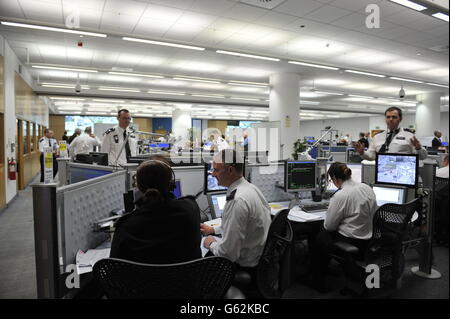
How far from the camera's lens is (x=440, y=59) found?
665 centimetres

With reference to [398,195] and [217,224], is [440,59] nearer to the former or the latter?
[398,195]

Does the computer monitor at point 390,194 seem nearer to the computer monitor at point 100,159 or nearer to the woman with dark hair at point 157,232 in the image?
the woman with dark hair at point 157,232

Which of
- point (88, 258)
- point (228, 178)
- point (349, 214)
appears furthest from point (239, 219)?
point (349, 214)

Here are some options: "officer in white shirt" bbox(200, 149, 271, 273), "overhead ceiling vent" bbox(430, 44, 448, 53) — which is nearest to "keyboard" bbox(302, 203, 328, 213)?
"officer in white shirt" bbox(200, 149, 271, 273)

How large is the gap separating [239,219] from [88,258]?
2.65 ft

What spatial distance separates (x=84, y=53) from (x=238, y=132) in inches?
182

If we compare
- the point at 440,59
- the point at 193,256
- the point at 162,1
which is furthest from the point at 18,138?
the point at 440,59

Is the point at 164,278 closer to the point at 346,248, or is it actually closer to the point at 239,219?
the point at 239,219

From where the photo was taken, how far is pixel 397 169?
8.87 feet

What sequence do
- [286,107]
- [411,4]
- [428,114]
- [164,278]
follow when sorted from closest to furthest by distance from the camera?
1. [164,278]
2. [411,4]
3. [286,107]
4. [428,114]

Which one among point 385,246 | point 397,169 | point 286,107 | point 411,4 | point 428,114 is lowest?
point 385,246

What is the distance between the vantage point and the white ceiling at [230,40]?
4.12 m

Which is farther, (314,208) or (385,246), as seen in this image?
(314,208)
